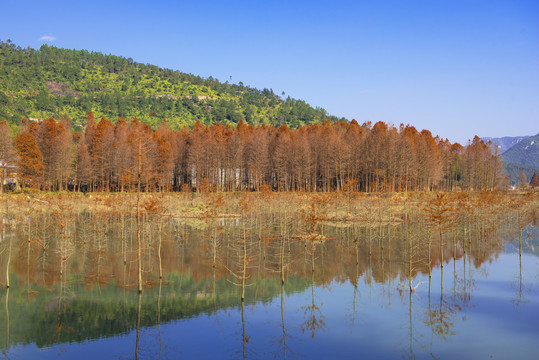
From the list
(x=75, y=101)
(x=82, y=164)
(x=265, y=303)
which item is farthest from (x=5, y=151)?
(x=75, y=101)

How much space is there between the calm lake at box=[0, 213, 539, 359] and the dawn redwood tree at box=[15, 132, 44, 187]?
33146 mm

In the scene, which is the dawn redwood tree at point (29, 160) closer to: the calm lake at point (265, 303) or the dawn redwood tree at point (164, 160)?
the dawn redwood tree at point (164, 160)

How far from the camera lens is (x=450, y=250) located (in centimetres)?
4253

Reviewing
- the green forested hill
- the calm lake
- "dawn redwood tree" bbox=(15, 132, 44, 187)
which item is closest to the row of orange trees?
"dawn redwood tree" bbox=(15, 132, 44, 187)

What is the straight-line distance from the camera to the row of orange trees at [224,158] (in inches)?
2977

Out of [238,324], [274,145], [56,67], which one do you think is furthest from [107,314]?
[56,67]

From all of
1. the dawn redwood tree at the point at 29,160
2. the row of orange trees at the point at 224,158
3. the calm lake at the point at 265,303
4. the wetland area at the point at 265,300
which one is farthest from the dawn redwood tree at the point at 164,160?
the calm lake at the point at 265,303

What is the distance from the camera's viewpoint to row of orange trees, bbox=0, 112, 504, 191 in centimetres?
7562

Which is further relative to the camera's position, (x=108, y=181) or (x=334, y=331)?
(x=108, y=181)

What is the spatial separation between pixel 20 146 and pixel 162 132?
3294 cm

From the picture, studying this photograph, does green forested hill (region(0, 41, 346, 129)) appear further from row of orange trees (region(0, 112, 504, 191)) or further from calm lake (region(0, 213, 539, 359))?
calm lake (region(0, 213, 539, 359))

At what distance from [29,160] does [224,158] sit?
113 feet

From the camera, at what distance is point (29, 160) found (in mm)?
70750

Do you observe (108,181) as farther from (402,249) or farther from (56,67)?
(56,67)
